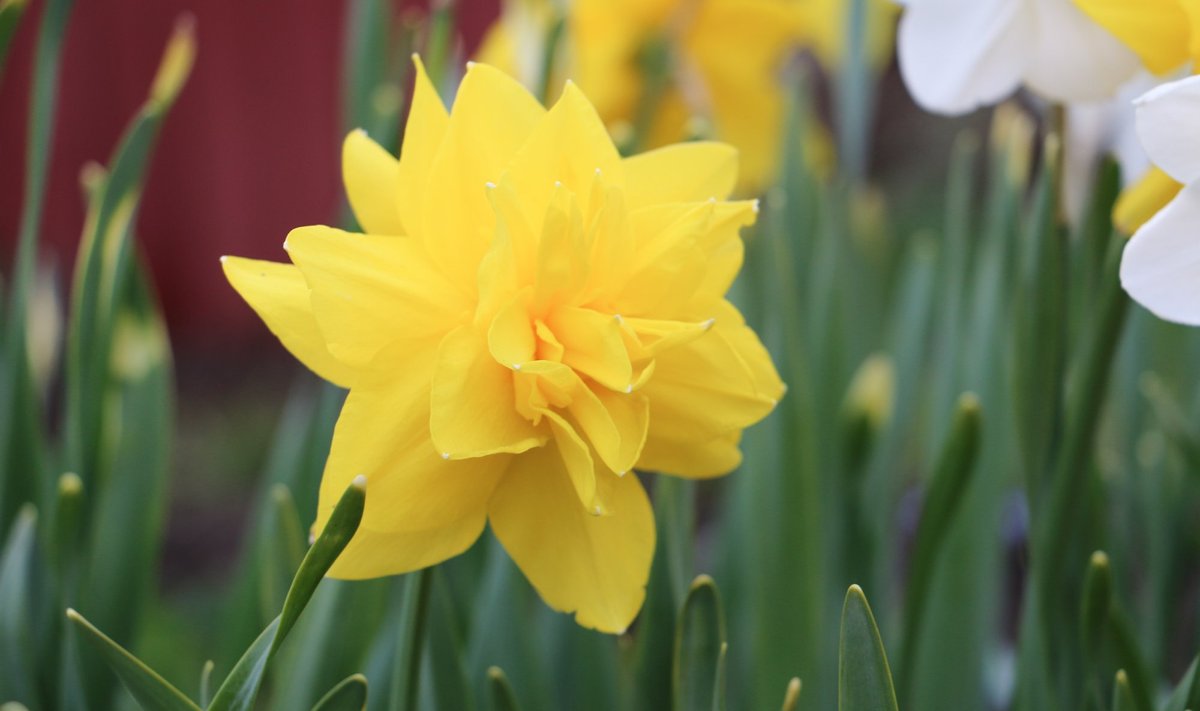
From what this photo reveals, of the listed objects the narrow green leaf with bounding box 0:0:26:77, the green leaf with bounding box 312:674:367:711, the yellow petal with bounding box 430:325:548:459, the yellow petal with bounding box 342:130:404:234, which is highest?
the narrow green leaf with bounding box 0:0:26:77

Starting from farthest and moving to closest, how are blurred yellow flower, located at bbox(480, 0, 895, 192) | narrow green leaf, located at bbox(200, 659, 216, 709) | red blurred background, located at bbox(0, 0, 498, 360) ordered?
red blurred background, located at bbox(0, 0, 498, 360) → blurred yellow flower, located at bbox(480, 0, 895, 192) → narrow green leaf, located at bbox(200, 659, 216, 709)

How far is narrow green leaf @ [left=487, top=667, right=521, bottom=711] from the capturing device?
450 mm

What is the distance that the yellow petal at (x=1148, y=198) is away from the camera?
0.41m

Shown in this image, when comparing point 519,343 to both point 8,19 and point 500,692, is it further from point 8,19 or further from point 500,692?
point 8,19

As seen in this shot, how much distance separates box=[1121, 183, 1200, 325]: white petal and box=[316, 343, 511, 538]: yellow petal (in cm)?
22

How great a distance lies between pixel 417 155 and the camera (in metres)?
0.37

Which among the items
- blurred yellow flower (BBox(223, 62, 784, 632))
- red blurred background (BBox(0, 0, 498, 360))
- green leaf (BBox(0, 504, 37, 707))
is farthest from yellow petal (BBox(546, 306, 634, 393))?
red blurred background (BBox(0, 0, 498, 360))

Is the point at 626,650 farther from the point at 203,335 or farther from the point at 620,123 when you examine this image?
the point at 203,335

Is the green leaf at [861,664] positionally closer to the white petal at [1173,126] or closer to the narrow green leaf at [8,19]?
the white petal at [1173,126]

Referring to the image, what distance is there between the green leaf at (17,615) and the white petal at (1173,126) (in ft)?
1.62

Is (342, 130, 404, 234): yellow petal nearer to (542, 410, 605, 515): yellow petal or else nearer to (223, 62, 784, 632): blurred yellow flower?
(223, 62, 784, 632): blurred yellow flower

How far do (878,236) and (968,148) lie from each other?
43cm

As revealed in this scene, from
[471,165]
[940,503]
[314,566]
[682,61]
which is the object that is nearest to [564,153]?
[471,165]

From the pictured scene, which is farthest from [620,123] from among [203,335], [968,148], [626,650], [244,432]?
[203,335]
